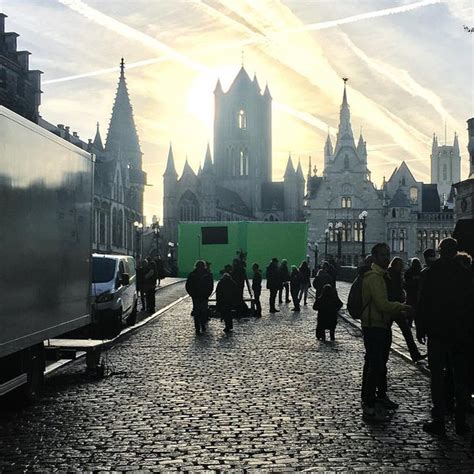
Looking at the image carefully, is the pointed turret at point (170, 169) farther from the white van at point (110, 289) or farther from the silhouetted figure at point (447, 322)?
the silhouetted figure at point (447, 322)

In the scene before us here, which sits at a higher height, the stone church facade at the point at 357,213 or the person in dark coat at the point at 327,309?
the stone church facade at the point at 357,213

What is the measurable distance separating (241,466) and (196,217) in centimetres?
12214

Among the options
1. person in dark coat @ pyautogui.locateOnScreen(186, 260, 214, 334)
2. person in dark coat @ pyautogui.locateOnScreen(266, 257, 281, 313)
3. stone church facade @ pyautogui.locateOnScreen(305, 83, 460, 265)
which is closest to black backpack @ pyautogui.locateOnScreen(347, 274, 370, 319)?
person in dark coat @ pyautogui.locateOnScreen(186, 260, 214, 334)

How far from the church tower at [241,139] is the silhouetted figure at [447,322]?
131 m

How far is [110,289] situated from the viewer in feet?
60.4

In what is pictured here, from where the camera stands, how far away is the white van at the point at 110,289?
17.9m

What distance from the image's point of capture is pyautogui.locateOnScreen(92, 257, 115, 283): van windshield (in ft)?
61.5

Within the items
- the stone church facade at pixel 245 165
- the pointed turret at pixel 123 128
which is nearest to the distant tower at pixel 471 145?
the pointed turret at pixel 123 128

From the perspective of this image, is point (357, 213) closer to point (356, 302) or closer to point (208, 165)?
point (208, 165)

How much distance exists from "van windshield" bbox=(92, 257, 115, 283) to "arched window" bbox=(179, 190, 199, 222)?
10904 centimetres

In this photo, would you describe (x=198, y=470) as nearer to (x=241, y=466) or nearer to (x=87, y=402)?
(x=241, y=466)

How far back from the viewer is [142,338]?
61.0 feet

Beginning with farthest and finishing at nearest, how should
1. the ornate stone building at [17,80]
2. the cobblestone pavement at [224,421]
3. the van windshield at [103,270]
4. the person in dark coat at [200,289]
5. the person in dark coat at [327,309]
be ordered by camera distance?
1. the ornate stone building at [17,80]
2. the person in dark coat at [200,289]
3. the van windshield at [103,270]
4. the person in dark coat at [327,309]
5. the cobblestone pavement at [224,421]

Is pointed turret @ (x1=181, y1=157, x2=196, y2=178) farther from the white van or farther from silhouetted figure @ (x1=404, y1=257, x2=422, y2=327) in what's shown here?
silhouetted figure @ (x1=404, y1=257, x2=422, y2=327)
